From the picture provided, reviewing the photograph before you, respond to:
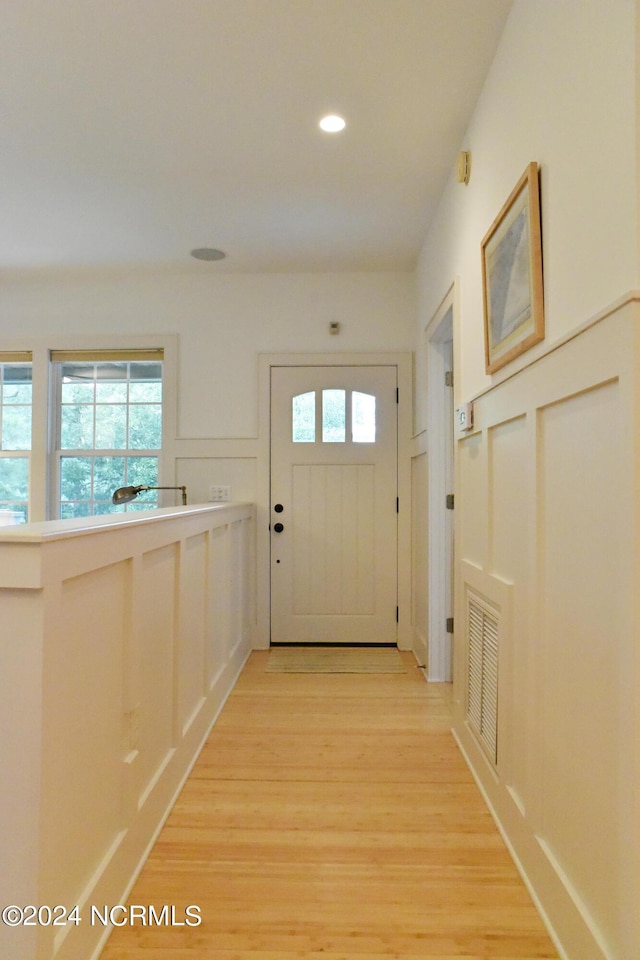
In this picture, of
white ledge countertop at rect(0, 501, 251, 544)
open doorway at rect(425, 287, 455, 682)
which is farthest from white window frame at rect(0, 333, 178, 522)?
white ledge countertop at rect(0, 501, 251, 544)

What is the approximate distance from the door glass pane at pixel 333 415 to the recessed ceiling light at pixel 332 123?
1734 millimetres

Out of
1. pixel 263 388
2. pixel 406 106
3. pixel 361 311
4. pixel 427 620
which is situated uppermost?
pixel 406 106

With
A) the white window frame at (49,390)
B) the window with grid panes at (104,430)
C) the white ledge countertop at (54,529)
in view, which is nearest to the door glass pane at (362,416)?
the white window frame at (49,390)

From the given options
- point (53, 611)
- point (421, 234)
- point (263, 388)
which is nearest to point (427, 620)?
point (263, 388)

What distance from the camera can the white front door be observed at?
148 inches

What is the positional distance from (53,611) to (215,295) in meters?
3.16

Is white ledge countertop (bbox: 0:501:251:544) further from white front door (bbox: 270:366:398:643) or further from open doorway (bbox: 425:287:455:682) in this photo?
white front door (bbox: 270:366:398:643)

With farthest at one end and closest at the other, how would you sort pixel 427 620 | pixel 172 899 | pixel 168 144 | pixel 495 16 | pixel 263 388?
1. pixel 263 388
2. pixel 427 620
3. pixel 168 144
4. pixel 495 16
5. pixel 172 899

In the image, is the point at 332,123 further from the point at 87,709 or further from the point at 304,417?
the point at 87,709

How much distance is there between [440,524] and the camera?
3.05 m

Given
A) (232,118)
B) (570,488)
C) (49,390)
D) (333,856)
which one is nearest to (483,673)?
(333,856)

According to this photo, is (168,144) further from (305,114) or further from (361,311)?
(361,311)

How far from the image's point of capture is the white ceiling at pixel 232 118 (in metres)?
1.74

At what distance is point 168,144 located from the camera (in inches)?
92.7
